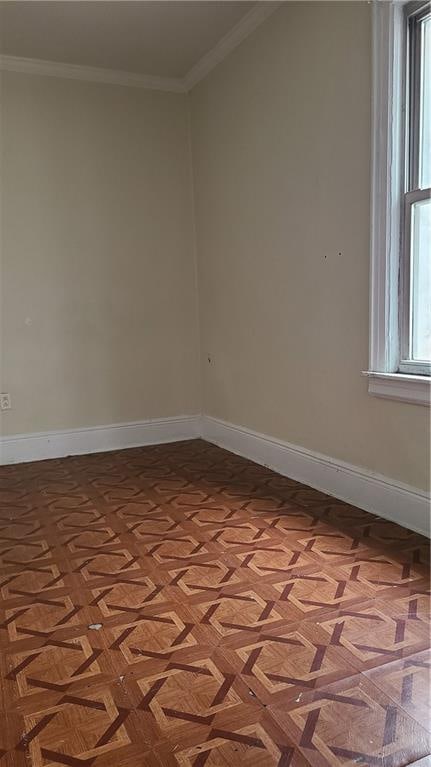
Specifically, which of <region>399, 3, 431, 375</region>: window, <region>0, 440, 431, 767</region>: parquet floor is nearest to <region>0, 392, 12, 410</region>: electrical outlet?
<region>0, 440, 431, 767</region>: parquet floor

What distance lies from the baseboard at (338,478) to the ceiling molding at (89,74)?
93.8 inches

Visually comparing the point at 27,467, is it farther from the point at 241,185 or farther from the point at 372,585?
the point at 372,585

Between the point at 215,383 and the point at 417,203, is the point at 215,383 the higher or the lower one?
the lower one

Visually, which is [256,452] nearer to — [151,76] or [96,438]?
[96,438]

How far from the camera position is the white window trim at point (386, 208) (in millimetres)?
2346

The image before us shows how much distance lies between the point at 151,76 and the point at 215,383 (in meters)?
2.14

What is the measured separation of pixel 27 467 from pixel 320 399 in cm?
197

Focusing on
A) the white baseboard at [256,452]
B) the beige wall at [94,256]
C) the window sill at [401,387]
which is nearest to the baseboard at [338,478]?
the white baseboard at [256,452]

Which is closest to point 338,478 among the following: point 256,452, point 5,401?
point 256,452

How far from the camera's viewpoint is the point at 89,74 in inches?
153

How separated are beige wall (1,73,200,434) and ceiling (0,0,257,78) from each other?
0.24 metres

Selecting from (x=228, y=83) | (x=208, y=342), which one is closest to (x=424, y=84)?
(x=228, y=83)

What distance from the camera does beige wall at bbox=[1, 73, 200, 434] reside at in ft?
12.6

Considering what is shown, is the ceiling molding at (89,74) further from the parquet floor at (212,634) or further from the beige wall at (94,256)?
the parquet floor at (212,634)
